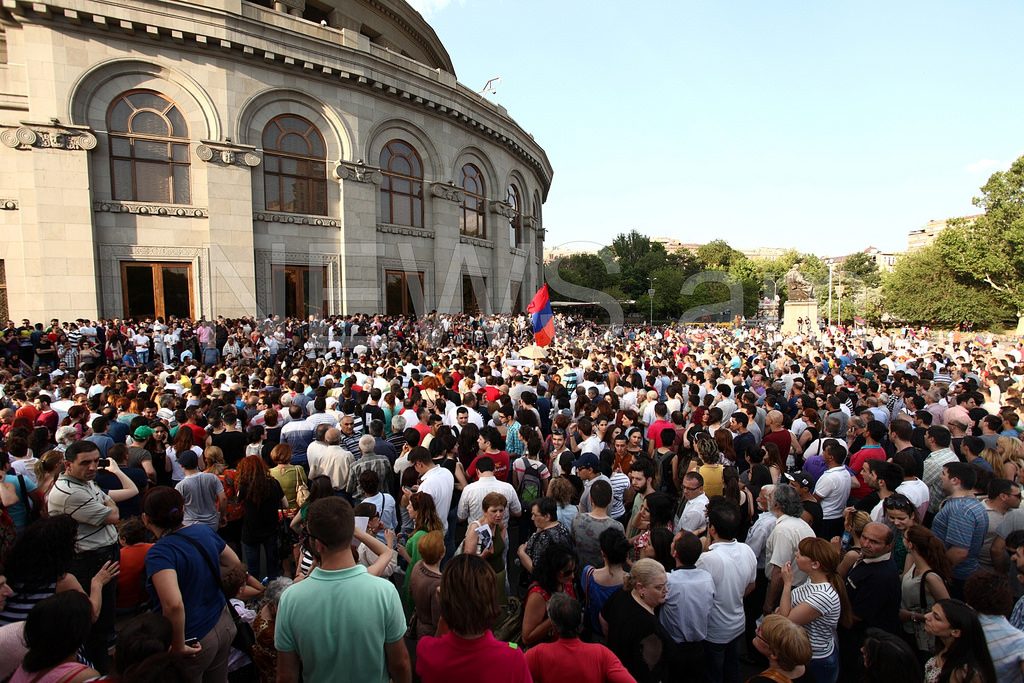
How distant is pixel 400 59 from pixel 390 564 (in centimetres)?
2478

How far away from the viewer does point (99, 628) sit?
13.5ft

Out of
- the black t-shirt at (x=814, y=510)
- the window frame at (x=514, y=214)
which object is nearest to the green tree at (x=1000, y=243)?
the window frame at (x=514, y=214)

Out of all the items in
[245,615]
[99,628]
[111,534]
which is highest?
[111,534]

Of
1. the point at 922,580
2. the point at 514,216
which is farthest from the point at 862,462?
the point at 514,216

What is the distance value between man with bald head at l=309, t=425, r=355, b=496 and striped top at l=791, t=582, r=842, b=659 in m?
4.55

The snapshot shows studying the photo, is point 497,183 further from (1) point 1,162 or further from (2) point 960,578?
(2) point 960,578

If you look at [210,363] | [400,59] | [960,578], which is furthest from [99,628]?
[400,59]

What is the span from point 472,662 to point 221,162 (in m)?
22.0

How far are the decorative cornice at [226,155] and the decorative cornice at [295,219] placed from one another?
1.93 m

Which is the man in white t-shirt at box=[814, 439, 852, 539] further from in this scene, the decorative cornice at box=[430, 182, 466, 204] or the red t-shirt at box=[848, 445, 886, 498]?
the decorative cornice at box=[430, 182, 466, 204]

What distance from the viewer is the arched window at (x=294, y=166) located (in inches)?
837

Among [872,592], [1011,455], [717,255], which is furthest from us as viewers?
[717,255]

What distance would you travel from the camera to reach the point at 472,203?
2917 cm

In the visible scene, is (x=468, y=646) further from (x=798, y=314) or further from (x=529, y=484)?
(x=798, y=314)
